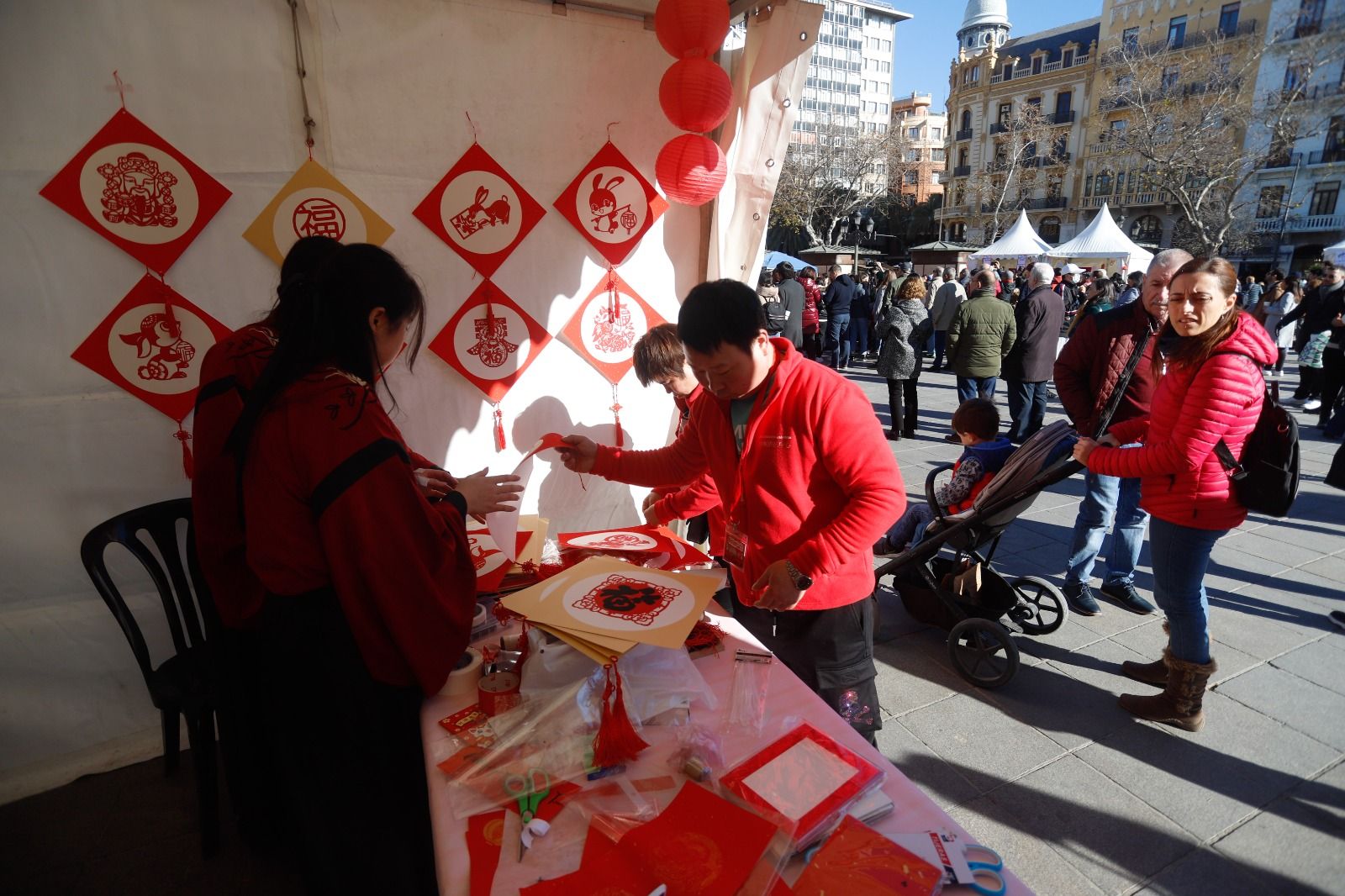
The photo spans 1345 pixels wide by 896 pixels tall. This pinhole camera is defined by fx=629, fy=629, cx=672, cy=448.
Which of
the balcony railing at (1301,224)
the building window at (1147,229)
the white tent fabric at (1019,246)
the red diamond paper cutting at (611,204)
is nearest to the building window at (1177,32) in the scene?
the balcony railing at (1301,224)

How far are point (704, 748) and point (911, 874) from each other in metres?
0.39

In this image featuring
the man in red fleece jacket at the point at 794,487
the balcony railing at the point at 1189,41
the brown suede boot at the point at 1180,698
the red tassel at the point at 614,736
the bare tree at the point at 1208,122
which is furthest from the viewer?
the balcony railing at the point at 1189,41

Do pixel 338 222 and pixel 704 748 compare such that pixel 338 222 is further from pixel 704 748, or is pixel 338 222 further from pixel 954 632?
pixel 954 632

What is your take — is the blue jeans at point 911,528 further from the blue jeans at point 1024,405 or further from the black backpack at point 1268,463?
the blue jeans at point 1024,405

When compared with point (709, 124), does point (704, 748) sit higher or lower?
lower

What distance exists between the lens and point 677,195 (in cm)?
255

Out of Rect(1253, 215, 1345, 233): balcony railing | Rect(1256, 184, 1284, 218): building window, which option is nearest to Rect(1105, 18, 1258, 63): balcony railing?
Rect(1256, 184, 1284, 218): building window

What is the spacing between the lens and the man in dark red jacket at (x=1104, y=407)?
3.14 m

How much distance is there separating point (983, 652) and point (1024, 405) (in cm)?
440

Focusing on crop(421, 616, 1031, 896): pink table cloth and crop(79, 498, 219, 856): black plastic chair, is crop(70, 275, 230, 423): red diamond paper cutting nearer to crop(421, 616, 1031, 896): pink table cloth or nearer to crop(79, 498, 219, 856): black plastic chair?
crop(79, 498, 219, 856): black plastic chair

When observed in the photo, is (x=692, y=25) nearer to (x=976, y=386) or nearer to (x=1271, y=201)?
(x=976, y=386)

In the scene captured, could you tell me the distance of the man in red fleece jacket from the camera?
1465 millimetres

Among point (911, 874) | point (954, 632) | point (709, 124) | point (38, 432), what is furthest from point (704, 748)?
point (38, 432)

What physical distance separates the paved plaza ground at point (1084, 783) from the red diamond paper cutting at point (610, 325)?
188 cm
